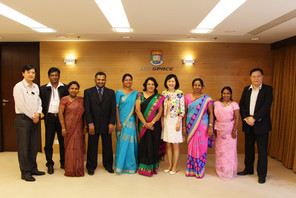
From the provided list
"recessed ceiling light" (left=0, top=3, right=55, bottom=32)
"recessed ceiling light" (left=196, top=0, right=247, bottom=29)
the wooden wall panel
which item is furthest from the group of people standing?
the wooden wall panel

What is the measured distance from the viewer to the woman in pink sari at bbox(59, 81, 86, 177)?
3.45 metres

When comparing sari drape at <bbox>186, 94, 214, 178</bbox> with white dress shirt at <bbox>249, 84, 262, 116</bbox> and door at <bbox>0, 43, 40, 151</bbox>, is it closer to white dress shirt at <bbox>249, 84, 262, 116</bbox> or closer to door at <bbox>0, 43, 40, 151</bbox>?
white dress shirt at <bbox>249, 84, 262, 116</bbox>

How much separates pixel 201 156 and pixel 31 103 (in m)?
2.78

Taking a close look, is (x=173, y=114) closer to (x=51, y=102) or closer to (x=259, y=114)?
(x=259, y=114)

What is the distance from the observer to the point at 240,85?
15.8 feet

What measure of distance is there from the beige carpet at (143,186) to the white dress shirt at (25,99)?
1.06 m

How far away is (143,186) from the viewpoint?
3.22 meters

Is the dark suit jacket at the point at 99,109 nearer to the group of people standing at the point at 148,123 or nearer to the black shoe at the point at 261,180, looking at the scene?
the group of people standing at the point at 148,123

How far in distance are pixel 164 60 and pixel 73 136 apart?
246cm

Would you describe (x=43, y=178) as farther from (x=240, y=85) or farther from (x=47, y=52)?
(x=240, y=85)

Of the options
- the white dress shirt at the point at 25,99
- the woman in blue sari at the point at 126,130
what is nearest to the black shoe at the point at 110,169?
the woman in blue sari at the point at 126,130

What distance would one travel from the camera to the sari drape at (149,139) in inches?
140

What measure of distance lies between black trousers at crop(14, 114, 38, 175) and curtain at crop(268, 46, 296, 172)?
4376 mm

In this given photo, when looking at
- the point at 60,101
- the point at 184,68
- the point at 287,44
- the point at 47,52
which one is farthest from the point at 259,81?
the point at 47,52
